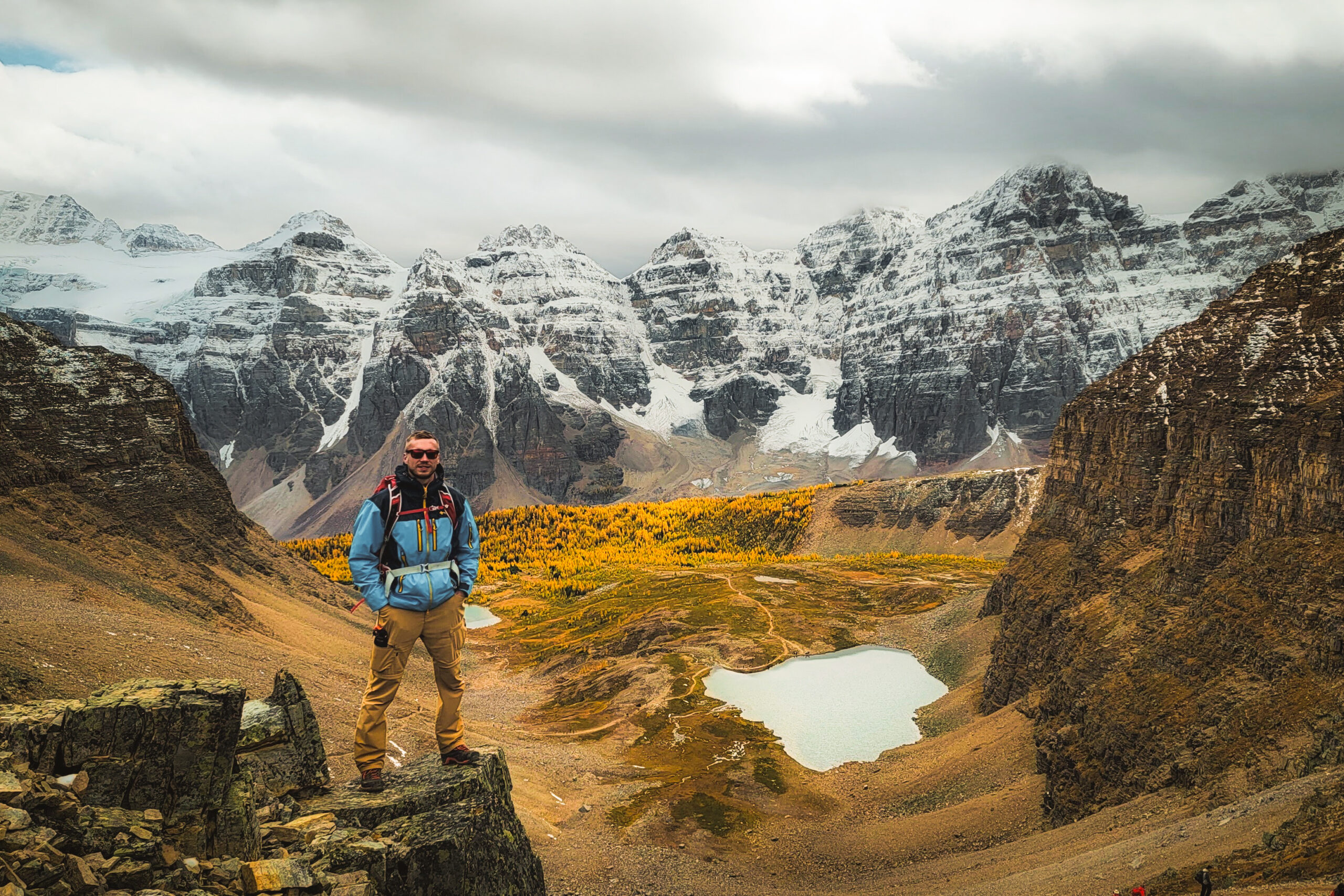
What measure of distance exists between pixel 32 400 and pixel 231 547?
1474cm

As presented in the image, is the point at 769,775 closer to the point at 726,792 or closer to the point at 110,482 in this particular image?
the point at 726,792

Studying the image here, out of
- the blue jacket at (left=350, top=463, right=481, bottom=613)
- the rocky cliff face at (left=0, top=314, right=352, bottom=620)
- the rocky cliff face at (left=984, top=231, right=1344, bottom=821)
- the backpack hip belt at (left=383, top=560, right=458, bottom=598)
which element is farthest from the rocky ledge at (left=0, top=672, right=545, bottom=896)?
the rocky cliff face at (left=0, top=314, right=352, bottom=620)

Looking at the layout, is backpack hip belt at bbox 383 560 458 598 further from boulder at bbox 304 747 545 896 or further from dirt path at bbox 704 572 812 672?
dirt path at bbox 704 572 812 672

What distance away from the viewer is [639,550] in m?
165

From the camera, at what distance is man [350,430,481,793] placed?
14.9m

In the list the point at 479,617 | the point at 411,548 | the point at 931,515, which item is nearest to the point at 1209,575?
the point at 411,548

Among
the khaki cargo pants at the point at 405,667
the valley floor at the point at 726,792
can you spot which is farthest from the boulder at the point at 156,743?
the valley floor at the point at 726,792

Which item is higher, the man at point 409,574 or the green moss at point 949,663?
the man at point 409,574

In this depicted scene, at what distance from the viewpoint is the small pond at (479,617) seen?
106125 mm

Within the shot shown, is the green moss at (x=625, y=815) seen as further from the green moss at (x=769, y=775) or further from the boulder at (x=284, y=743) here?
the boulder at (x=284, y=743)

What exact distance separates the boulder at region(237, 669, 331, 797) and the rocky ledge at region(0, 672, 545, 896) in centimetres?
3

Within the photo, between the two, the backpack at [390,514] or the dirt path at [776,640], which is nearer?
the backpack at [390,514]

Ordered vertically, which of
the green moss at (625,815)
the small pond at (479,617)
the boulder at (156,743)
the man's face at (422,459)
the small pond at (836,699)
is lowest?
the small pond at (479,617)

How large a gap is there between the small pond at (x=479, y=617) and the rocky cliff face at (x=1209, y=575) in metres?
71.3
